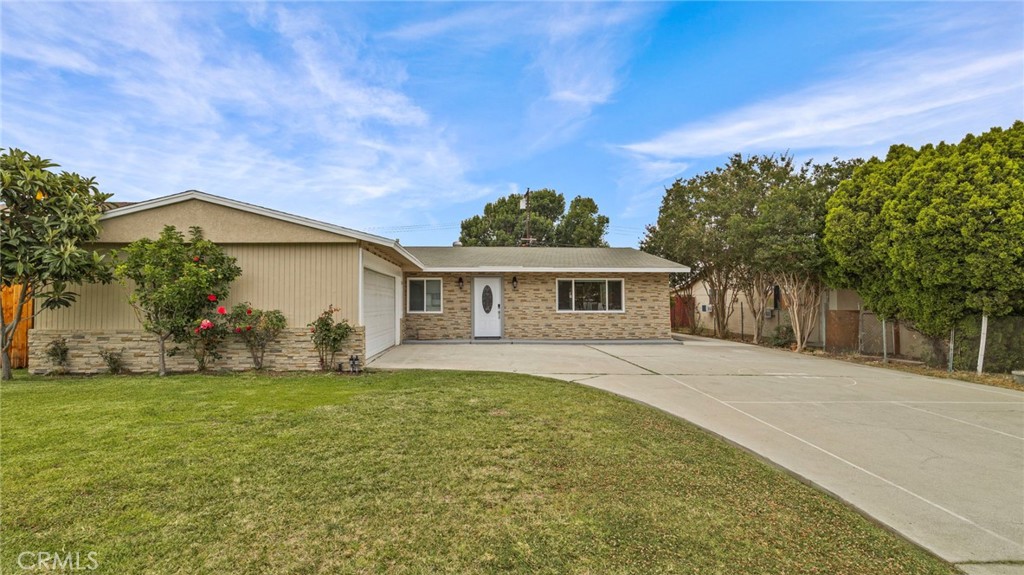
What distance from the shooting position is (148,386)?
6.45m

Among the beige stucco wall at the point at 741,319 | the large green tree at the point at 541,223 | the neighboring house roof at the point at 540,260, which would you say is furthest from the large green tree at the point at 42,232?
the large green tree at the point at 541,223

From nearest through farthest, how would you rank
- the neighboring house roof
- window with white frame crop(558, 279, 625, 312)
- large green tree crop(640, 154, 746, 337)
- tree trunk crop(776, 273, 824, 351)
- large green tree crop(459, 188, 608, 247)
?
tree trunk crop(776, 273, 824, 351), the neighboring house roof, window with white frame crop(558, 279, 625, 312), large green tree crop(640, 154, 746, 337), large green tree crop(459, 188, 608, 247)

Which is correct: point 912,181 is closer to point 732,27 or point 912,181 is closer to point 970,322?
point 970,322

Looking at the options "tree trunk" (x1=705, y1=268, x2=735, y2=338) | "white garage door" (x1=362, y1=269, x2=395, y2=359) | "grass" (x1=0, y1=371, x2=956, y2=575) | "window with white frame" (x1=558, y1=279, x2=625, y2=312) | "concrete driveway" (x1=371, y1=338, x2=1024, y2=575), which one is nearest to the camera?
"grass" (x1=0, y1=371, x2=956, y2=575)

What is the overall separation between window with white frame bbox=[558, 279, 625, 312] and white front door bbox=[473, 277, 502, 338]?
2.09 m

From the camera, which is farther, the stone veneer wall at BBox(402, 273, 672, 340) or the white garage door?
the stone veneer wall at BBox(402, 273, 672, 340)

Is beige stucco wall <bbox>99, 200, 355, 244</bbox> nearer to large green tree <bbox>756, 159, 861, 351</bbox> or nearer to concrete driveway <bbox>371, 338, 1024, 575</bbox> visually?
concrete driveway <bbox>371, 338, 1024, 575</bbox>

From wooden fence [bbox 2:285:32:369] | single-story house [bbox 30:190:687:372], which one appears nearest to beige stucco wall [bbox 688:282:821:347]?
single-story house [bbox 30:190:687:372]

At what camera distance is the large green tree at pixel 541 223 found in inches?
1187

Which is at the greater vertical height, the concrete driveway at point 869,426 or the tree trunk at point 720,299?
the tree trunk at point 720,299

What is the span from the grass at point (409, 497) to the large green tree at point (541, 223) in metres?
25.7

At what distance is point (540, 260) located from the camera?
46.6ft

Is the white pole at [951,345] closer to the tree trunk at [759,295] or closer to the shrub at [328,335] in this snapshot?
Result: the tree trunk at [759,295]

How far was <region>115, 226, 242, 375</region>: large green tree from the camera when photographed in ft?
23.1
